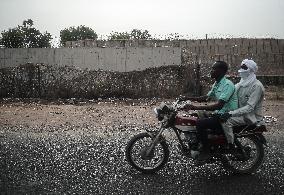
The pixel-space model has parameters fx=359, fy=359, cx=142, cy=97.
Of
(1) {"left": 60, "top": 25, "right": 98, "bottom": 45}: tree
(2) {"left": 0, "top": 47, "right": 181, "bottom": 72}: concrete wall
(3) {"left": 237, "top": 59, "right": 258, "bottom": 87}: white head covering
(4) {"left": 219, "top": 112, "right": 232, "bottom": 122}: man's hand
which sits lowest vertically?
(4) {"left": 219, "top": 112, "right": 232, "bottom": 122}: man's hand

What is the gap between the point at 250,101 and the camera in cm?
586

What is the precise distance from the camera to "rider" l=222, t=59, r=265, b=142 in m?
5.81

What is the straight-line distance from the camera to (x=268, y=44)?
3084 cm

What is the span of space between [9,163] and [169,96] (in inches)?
379

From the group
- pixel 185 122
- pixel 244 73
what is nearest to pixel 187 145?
pixel 185 122

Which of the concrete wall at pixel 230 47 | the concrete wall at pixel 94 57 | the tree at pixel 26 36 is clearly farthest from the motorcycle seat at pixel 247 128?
the tree at pixel 26 36

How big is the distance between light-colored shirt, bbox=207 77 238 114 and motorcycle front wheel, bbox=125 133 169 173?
3.81ft

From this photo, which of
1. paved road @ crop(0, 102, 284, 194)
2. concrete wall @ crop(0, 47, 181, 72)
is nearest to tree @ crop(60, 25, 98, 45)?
concrete wall @ crop(0, 47, 181, 72)

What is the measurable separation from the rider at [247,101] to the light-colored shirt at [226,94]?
5.9 inches

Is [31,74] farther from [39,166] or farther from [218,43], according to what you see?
[218,43]

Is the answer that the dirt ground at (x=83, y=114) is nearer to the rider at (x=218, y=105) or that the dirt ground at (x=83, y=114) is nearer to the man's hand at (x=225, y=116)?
the rider at (x=218, y=105)

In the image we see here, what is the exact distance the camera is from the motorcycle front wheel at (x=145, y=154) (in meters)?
5.93

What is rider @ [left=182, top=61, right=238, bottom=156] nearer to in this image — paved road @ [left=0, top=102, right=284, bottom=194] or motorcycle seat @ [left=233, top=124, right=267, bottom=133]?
motorcycle seat @ [left=233, top=124, right=267, bottom=133]

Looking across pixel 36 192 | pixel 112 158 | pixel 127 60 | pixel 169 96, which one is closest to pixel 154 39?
pixel 127 60
